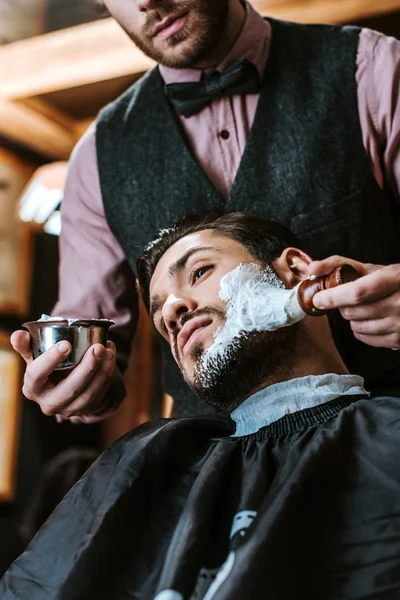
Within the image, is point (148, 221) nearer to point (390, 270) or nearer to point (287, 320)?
point (287, 320)

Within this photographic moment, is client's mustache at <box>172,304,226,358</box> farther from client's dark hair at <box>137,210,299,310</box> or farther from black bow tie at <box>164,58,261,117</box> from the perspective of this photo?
black bow tie at <box>164,58,261,117</box>

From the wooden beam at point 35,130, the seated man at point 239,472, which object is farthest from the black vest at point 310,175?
the wooden beam at point 35,130

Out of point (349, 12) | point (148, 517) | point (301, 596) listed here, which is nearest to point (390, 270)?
point (301, 596)

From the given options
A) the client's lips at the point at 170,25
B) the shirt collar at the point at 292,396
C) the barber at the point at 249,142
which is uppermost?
the client's lips at the point at 170,25

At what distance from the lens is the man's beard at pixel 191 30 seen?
2.10m

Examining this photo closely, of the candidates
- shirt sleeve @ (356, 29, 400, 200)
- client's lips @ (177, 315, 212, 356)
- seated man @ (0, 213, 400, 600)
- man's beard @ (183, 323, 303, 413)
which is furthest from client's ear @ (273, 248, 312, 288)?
shirt sleeve @ (356, 29, 400, 200)

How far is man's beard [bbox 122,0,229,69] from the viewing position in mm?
2098

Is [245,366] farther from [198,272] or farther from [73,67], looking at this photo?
[73,67]

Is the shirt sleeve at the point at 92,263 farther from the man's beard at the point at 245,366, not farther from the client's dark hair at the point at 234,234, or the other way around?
the man's beard at the point at 245,366

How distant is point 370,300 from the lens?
1.34 metres

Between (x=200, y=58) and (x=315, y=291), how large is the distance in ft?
3.43

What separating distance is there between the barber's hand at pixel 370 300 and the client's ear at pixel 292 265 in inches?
18.1

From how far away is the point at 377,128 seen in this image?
2.08 m

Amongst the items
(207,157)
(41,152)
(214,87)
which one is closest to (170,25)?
(214,87)
